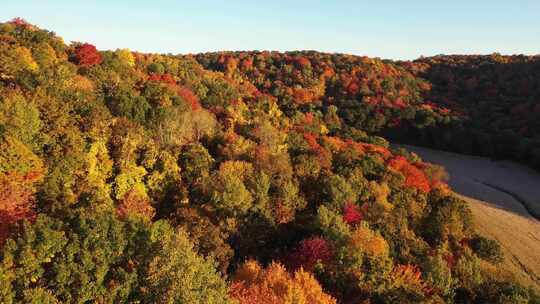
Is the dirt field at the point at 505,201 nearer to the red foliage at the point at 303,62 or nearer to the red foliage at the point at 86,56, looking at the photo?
the red foliage at the point at 86,56

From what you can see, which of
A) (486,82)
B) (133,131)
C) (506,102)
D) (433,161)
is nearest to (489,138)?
(433,161)

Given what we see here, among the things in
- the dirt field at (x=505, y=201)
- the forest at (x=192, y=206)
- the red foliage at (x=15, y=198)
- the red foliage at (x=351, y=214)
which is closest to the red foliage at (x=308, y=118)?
the forest at (x=192, y=206)

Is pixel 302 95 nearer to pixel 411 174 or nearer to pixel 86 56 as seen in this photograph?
pixel 411 174


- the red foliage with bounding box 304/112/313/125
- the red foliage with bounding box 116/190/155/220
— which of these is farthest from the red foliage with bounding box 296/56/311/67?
the red foliage with bounding box 116/190/155/220

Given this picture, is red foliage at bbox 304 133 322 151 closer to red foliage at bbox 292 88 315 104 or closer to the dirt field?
the dirt field

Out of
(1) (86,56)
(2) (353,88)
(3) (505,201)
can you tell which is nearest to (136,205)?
(1) (86,56)
